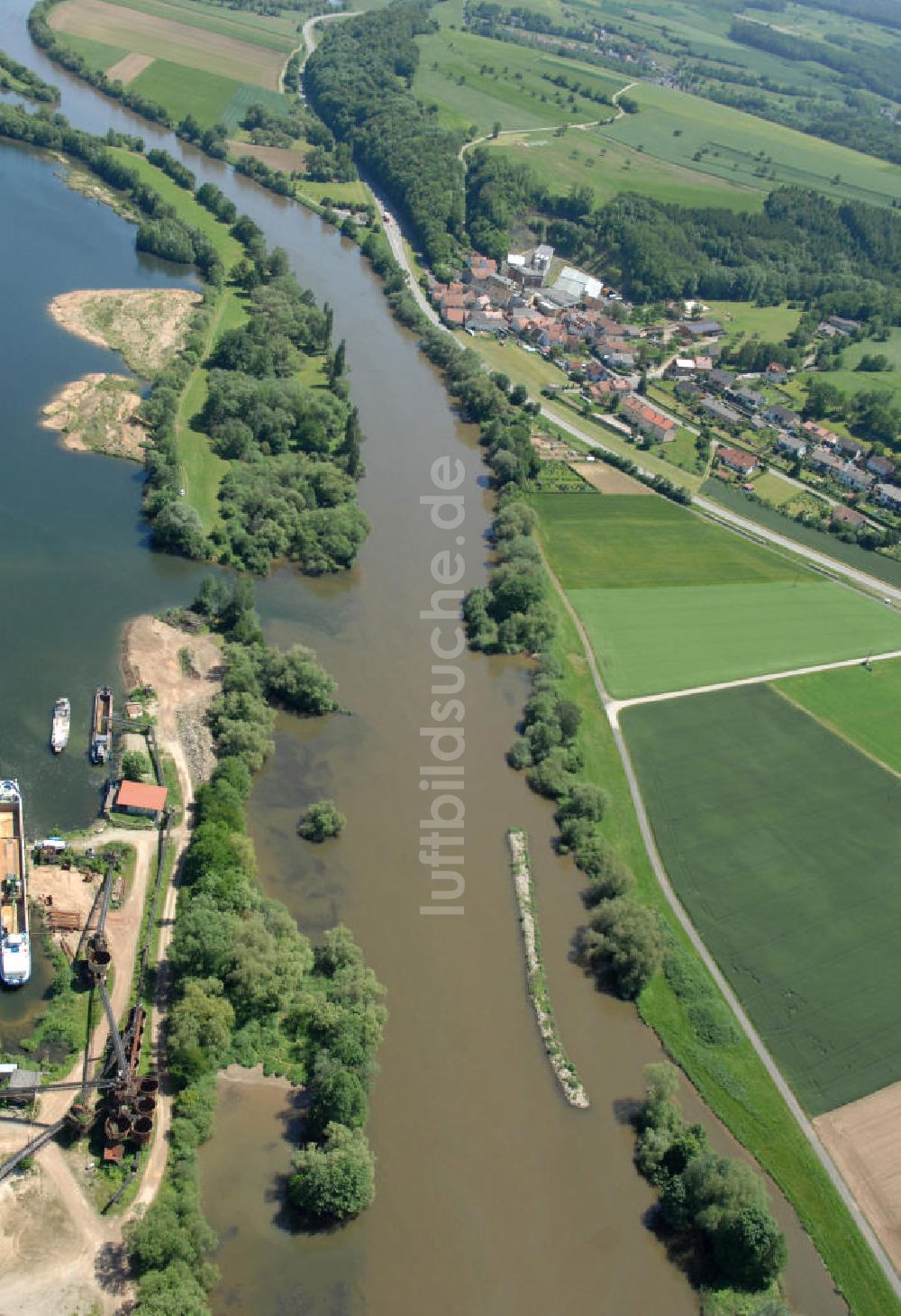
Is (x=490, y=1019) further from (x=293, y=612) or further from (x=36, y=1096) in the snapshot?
(x=293, y=612)

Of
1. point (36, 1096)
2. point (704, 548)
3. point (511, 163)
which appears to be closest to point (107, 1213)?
point (36, 1096)

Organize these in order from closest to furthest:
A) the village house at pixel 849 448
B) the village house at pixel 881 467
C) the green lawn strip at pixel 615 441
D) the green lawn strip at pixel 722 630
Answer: the green lawn strip at pixel 722 630, the green lawn strip at pixel 615 441, the village house at pixel 881 467, the village house at pixel 849 448

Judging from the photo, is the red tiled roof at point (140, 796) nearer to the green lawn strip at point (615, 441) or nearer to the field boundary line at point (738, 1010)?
the field boundary line at point (738, 1010)

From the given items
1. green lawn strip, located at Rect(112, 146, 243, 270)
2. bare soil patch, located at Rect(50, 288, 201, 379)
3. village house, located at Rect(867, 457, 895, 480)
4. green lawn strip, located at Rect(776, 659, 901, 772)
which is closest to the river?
bare soil patch, located at Rect(50, 288, 201, 379)

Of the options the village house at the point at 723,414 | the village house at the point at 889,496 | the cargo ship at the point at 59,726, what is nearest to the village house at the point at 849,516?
the village house at the point at 889,496

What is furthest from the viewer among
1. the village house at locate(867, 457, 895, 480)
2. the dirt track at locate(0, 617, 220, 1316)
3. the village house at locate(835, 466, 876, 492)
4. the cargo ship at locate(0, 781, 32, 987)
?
Answer: the village house at locate(867, 457, 895, 480)

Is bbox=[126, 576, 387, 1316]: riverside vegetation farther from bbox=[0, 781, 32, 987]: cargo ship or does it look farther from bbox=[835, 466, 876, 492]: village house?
bbox=[835, 466, 876, 492]: village house
